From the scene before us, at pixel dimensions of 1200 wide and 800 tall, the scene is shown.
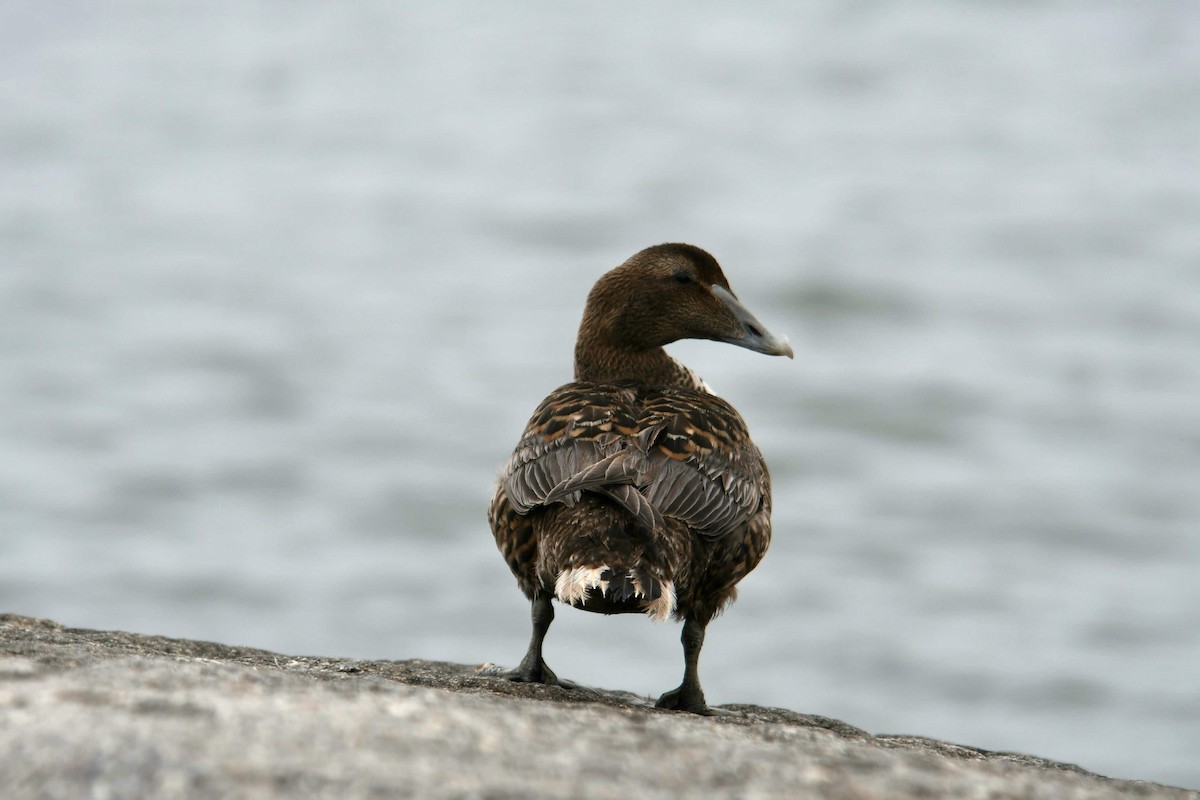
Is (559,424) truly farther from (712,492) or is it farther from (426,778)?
(426,778)

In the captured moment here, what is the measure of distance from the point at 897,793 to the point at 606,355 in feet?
12.6

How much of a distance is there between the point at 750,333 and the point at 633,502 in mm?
2065

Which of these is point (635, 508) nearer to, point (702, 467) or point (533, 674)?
point (702, 467)

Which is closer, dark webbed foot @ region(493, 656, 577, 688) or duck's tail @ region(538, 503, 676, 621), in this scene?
duck's tail @ region(538, 503, 676, 621)

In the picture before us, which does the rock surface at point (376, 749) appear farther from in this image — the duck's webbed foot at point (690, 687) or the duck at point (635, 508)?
the duck's webbed foot at point (690, 687)

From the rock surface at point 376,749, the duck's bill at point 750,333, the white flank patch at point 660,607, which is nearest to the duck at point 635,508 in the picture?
the white flank patch at point 660,607

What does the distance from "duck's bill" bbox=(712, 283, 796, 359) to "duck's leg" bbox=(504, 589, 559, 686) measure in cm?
175

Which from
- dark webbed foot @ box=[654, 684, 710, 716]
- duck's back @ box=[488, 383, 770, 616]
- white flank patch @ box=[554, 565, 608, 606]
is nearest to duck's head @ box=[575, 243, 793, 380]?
duck's back @ box=[488, 383, 770, 616]

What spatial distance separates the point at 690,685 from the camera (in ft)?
18.1

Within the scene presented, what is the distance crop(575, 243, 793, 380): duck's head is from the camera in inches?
264

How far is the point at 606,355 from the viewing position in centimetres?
676

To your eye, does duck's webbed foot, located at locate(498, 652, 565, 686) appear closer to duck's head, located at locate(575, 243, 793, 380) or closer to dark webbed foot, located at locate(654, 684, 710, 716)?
dark webbed foot, located at locate(654, 684, 710, 716)

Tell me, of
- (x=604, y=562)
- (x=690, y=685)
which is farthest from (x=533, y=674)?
(x=604, y=562)

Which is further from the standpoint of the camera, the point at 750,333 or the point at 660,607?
the point at 750,333
